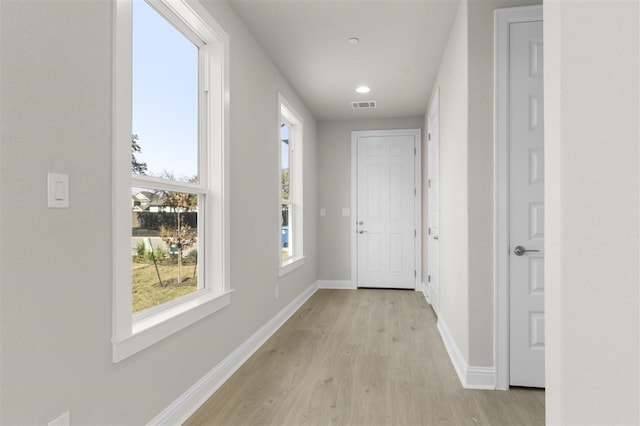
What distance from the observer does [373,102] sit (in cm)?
499

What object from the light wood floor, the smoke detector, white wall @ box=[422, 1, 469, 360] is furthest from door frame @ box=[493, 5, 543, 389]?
the smoke detector

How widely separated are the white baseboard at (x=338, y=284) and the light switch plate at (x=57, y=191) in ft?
15.5

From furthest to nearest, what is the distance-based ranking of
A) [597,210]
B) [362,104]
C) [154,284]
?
[362,104] < [154,284] < [597,210]

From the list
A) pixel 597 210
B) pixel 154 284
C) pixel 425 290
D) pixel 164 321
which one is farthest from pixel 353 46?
pixel 425 290

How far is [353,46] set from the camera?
133 inches

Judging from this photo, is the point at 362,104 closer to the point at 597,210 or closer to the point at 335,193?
the point at 335,193

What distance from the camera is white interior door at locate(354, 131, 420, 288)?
569 centimetres

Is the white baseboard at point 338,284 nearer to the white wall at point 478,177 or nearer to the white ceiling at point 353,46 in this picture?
the white ceiling at point 353,46

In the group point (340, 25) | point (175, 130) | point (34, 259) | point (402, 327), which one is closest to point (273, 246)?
point (402, 327)

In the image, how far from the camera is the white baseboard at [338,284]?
580 centimetres

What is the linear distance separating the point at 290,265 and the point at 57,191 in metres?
3.07

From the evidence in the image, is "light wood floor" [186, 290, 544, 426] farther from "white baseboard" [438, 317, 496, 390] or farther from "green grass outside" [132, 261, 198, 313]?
"green grass outside" [132, 261, 198, 313]

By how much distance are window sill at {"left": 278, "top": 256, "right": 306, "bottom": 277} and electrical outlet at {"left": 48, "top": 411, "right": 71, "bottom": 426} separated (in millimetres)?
2527

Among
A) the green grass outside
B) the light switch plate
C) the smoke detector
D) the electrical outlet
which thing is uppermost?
the smoke detector
